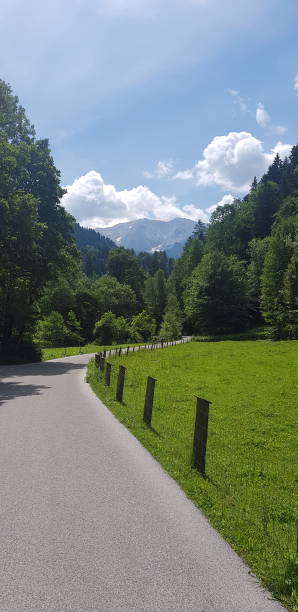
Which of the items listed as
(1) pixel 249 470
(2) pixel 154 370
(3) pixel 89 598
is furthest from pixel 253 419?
(2) pixel 154 370

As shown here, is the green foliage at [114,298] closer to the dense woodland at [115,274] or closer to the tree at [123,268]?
the dense woodland at [115,274]

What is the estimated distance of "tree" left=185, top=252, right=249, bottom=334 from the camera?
229ft

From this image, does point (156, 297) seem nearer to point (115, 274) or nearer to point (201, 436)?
point (115, 274)

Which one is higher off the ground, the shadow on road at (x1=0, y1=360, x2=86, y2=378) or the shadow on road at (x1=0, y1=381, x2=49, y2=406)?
the shadow on road at (x1=0, y1=381, x2=49, y2=406)

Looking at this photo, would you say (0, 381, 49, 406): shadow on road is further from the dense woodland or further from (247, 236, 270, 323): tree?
(247, 236, 270, 323): tree

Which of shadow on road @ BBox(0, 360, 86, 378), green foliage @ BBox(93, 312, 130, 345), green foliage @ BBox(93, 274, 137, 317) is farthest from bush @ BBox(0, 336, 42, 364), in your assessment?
green foliage @ BBox(93, 274, 137, 317)

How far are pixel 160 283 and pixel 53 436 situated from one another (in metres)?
108

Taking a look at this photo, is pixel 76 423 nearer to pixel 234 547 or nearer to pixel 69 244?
pixel 234 547

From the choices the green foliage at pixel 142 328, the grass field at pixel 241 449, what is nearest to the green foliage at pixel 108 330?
the green foliage at pixel 142 328

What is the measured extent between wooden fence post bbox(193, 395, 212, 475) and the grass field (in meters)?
0.20

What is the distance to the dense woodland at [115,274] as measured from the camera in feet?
101

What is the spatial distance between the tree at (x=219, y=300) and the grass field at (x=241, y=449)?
150 ft

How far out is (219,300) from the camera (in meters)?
70.1

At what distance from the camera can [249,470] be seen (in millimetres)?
8258
